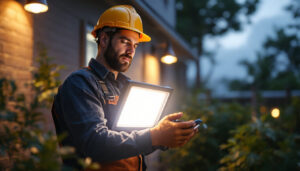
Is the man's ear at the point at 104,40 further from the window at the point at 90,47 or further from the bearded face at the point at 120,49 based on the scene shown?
the window at the point at 90,47

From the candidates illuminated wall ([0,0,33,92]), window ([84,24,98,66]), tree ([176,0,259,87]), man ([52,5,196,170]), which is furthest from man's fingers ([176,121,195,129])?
tree ([176,0,259,87])

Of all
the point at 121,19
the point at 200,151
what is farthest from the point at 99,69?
the point at 200,151

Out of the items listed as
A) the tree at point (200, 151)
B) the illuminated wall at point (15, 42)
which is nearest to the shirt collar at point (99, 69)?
the illuminated wall at point (15, 42)

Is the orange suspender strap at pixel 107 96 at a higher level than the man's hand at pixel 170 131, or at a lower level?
Result: higher

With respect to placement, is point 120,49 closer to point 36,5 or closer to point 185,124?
point 185,124

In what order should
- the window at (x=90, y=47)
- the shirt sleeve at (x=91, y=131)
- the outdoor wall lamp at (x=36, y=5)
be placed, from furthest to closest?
the window at (x=90, y=47) → the outdoor wall lamp at (x=36, y=5) → the shirt sleeve at (x=91, y=131)

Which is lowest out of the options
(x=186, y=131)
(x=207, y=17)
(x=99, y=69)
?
(x=186, y=131)

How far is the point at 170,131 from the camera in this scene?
1.60 meters

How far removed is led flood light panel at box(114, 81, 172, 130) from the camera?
1674 mm

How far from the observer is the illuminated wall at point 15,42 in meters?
3.01

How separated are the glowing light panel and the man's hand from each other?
0.65ft

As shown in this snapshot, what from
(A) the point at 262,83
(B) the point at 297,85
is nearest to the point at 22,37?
(A) the point at 262,83

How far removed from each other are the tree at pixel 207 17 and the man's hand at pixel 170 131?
1917 cm

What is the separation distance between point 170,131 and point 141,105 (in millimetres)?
306
